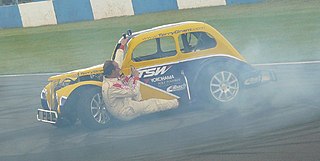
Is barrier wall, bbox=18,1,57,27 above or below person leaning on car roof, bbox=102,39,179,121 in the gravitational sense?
above

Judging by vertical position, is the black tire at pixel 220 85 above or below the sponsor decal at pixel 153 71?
below

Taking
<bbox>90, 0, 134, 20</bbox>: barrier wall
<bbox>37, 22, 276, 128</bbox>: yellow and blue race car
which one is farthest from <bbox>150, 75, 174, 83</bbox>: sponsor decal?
<bbox>90, 0, 134, 20</bbox>: barrier wall

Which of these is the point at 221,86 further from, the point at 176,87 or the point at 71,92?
the point at 71,92

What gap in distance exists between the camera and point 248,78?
12266mm

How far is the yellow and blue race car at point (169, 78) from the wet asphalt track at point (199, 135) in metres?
0.28

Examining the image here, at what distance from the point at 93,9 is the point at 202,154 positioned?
2402cm

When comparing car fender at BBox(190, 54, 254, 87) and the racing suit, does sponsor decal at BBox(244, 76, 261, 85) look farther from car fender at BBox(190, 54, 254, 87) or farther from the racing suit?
the racing suit

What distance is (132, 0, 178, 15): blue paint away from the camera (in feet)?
99.8

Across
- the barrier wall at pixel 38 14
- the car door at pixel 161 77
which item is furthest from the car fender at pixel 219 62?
the barrier wall at pixel 38 14

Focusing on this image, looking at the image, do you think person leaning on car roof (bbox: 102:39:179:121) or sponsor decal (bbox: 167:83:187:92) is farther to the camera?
sponsor decal (bbox: 167:83:187:92)

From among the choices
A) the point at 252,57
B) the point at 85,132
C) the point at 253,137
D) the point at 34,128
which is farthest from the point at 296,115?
the point at 252,57

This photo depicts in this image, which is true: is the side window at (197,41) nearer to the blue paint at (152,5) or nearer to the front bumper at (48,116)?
the front bumper at (48,116)

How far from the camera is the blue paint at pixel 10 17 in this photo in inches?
1353

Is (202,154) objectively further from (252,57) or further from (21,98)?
(252,57)
